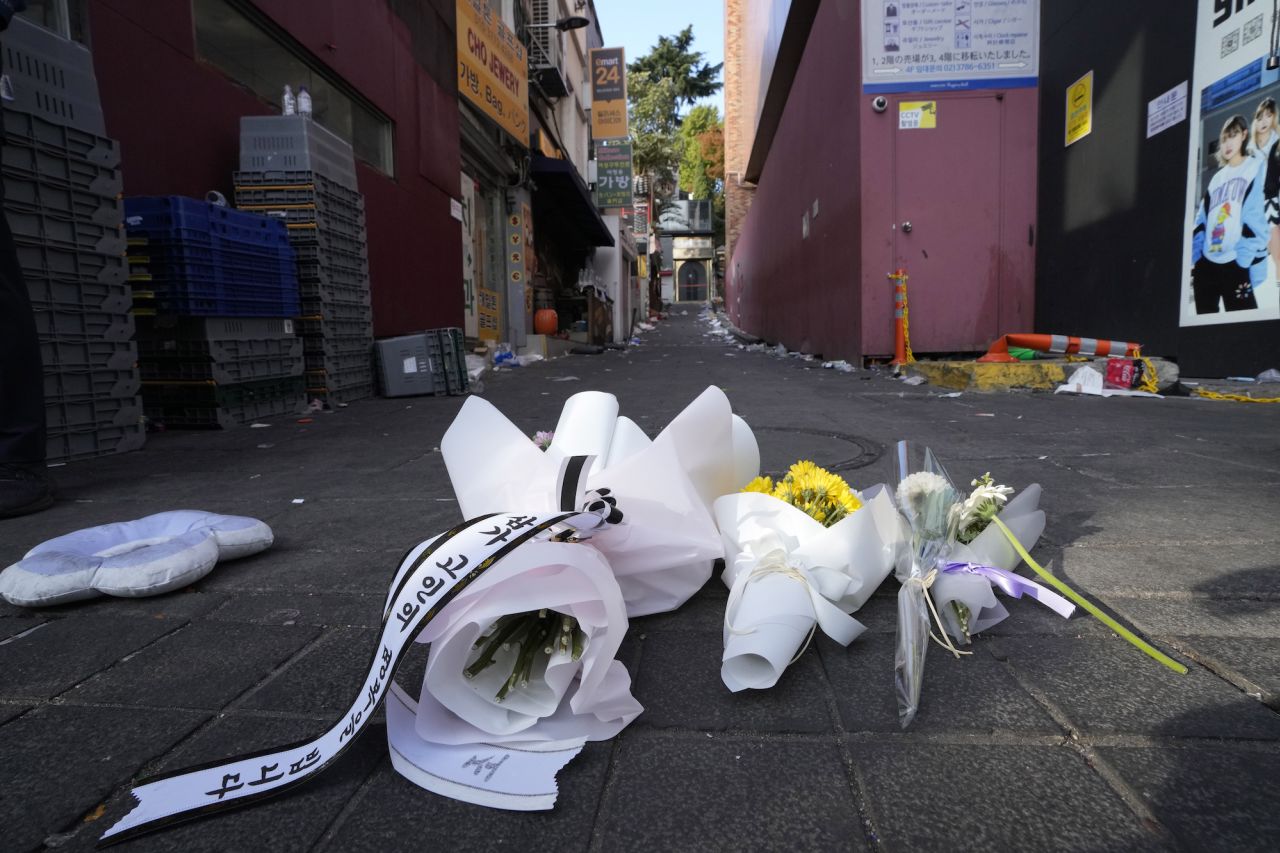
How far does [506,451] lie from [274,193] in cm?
456

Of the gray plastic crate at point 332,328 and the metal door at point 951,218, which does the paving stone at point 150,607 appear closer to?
the gray plastic crate at point 332,328

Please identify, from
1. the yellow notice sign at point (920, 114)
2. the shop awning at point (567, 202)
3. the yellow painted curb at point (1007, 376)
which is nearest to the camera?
the yellow painted curb at point (1007, 376)

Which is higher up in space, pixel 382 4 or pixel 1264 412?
pixel 382 4

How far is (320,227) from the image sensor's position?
5191 mm

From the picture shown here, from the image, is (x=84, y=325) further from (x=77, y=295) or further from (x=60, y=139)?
(x=60, y=139)

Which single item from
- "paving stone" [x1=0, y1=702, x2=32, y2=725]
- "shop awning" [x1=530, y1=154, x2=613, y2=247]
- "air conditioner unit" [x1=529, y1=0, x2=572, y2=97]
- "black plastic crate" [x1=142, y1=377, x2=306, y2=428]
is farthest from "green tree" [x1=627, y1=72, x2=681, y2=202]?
"paving stone" [x1=0, y1=702, x2=32, y2=725]

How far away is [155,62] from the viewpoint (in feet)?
13.2

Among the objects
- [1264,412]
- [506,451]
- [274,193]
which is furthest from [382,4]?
[1264,412]

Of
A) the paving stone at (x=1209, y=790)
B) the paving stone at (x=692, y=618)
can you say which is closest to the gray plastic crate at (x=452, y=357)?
the paving stone at (x=692, y=618)

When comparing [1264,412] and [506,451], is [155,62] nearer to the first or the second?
[506,451]

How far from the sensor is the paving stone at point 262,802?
0.81 meters

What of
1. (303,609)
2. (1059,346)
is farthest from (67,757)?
(1059,346)

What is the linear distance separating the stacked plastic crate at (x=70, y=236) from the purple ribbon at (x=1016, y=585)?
3643 mm

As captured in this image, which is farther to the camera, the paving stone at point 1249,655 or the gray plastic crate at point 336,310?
the gray plastic crate at point 336,310
